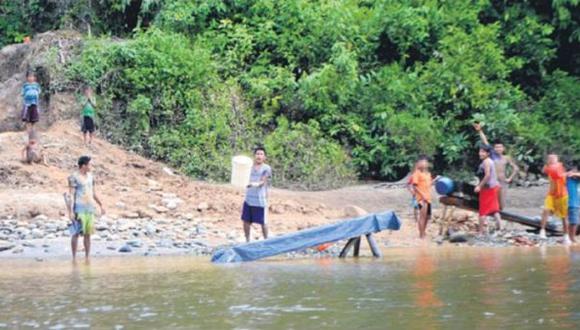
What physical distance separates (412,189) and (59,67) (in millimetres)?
8500

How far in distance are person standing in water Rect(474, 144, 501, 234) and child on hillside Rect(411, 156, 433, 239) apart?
77 centimetres

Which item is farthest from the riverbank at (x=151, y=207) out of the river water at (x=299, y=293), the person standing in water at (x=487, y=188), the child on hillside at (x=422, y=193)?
the river water at (x=299, y=293)

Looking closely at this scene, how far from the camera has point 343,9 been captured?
25.0 m

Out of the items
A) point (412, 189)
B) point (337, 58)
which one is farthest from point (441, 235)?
point (337, 58)

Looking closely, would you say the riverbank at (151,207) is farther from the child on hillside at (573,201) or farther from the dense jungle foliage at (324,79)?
the dense jungle foliage at (324,79)

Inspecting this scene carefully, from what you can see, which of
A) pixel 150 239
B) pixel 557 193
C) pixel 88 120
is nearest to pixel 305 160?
pixel 88 120

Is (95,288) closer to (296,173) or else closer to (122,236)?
(122,236)

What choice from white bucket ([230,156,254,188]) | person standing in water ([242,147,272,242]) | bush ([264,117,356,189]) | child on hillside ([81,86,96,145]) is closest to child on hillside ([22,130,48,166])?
child on hillside ([81,86,96,145])

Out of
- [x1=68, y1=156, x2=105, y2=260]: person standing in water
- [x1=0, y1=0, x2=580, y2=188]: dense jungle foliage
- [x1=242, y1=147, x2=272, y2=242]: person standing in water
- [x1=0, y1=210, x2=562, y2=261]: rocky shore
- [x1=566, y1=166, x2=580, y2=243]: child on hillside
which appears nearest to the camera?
[x1=68, y1=156, x2=105, y2=260]: person standing in water

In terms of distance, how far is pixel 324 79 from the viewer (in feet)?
78.5

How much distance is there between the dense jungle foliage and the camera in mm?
23062

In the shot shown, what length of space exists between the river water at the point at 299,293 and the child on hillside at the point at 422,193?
95.4 inches

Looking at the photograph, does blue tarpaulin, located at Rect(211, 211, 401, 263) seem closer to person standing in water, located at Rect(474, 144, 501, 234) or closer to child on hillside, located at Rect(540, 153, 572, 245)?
person standing in water, located at Rect(474, 144, 501, 234)

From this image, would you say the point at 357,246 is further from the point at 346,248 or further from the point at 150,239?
the point at 150,239
